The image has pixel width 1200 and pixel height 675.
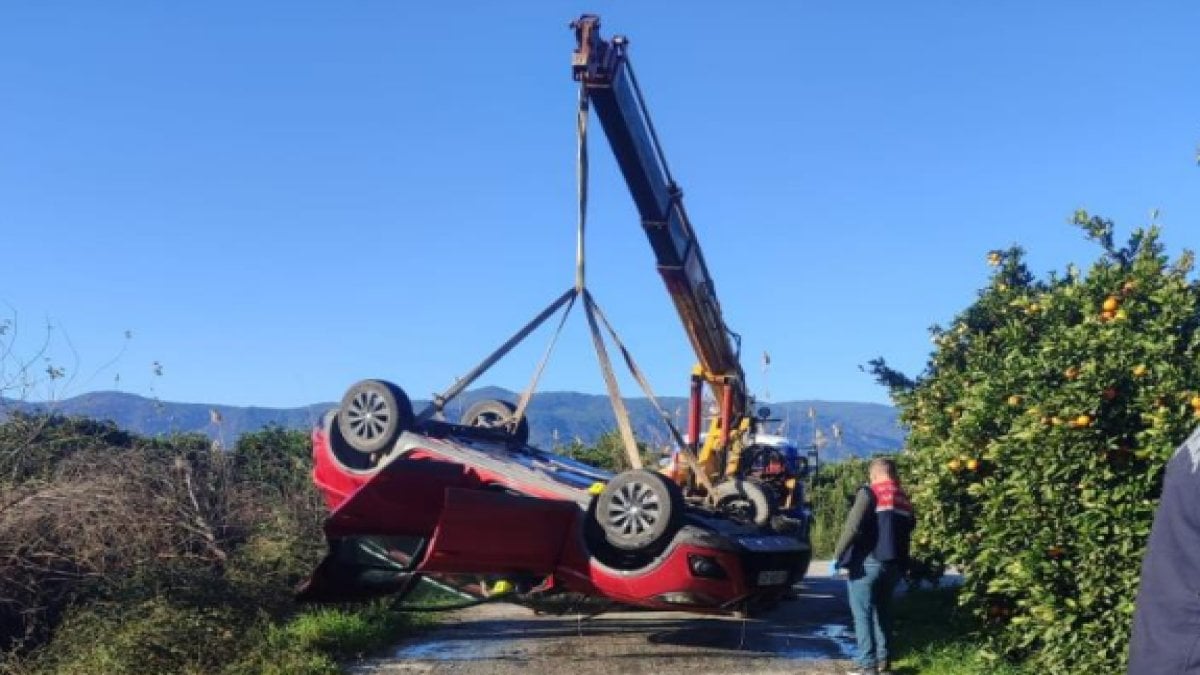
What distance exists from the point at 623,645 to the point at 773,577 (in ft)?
5.02

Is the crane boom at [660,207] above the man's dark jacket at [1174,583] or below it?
above

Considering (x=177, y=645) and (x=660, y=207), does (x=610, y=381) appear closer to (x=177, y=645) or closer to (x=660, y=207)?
(x=660, y=207)

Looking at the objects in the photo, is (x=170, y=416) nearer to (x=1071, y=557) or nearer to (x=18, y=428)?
(x=18, y=428)

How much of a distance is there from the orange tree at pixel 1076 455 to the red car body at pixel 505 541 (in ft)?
5.68

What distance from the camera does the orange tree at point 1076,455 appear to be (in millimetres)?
6199

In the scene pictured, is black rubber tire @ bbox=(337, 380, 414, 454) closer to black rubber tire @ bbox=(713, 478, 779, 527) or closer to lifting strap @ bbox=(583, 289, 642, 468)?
lifting strap @ bbox=(583, 289, 642, 468)

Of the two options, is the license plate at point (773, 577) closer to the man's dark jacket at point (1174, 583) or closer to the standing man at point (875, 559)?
the standing man at point (875, 559)

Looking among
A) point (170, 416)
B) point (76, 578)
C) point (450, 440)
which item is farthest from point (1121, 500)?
point (170, 416)

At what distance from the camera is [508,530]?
8750mm

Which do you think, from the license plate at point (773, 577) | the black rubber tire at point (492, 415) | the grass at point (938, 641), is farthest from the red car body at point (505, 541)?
the grass at point (938, 641)

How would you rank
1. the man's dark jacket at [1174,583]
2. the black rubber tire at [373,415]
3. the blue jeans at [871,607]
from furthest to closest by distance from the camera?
the black rubber tire at [373,415]
the blue jeans at [871,607]
the man's dark jacket at [1174,583]

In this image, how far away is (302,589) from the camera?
361 inches

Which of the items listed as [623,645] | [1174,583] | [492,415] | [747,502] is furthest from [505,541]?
[1174,583]

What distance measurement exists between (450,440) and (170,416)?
17.0 feet
